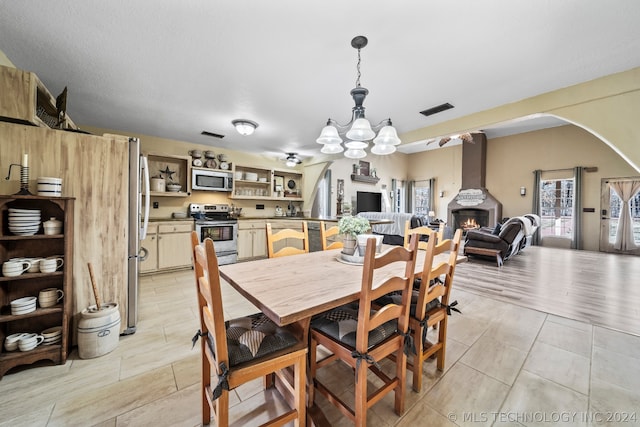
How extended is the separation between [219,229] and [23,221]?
3021mm

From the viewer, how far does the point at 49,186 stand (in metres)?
1.73

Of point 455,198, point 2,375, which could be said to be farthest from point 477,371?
point 455,198

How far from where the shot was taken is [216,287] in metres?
0.95

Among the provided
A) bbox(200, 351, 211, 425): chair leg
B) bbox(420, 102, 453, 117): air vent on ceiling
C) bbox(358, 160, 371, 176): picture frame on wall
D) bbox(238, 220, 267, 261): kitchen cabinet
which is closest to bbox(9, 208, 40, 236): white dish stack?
bbox(200, 351, 211, 425): chair leg

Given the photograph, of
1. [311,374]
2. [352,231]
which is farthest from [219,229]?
[311,374]

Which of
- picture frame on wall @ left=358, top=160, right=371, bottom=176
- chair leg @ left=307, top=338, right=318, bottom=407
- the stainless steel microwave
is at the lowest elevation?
chair leg @ left=307, top=338, right=318, bottom=407

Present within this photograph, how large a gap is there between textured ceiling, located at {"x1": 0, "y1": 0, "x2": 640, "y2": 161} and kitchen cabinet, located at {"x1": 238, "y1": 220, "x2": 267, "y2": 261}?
262cm

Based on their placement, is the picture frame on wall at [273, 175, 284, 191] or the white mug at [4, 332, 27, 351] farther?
the picture frame on wall at [273, 175, 284, 191]

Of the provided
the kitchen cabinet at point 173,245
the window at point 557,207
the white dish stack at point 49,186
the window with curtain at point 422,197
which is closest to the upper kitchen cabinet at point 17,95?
the white dish stack at point 49,186

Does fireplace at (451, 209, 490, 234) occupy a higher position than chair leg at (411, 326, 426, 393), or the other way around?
fireplace at (451, 209, 490, 234)

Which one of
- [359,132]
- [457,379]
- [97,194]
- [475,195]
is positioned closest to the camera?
[457,379]

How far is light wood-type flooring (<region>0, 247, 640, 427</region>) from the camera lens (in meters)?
1.33

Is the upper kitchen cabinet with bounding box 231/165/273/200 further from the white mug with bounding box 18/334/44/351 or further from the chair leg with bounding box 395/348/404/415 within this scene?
the chair leg with bounding box 395/348/404/415

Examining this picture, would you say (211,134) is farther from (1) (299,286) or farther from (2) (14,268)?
(1) (299,286)
